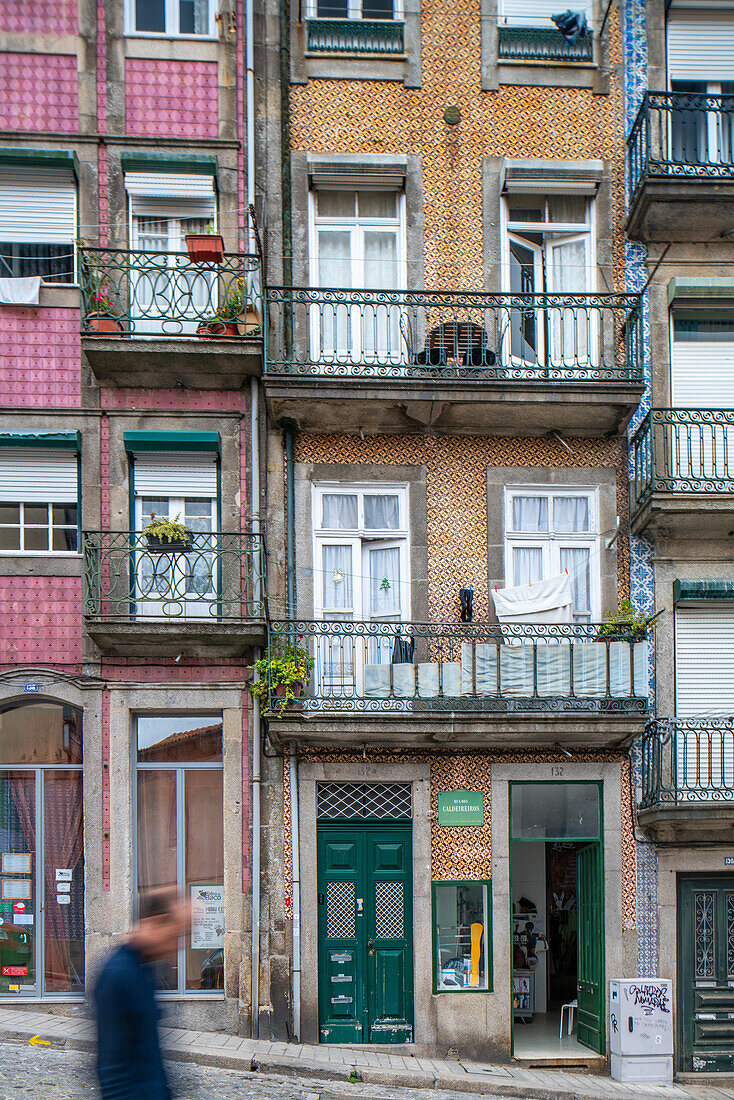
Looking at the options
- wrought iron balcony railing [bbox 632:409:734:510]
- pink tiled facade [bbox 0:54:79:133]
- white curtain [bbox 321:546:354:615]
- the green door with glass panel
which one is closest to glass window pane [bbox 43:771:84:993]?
the green door with glass panel

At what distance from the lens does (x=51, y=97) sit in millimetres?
13914

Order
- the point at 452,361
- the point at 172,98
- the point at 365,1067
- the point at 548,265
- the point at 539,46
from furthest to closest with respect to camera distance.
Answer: the point at 548,265
the point at 539,46
the point at 172,98
the point at 452,361
the point at 365,1067

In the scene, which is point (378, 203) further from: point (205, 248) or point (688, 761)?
point (688, 761)

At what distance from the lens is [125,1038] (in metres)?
5.12

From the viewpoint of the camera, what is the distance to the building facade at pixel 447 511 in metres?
13.3

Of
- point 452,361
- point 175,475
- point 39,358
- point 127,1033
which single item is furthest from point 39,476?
point 127,1033

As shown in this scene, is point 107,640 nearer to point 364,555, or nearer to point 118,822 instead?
point 118,822

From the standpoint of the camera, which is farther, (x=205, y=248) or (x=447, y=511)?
(x=447, y=511)

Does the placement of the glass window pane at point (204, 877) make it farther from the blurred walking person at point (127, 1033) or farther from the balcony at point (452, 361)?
the blurred walking person at point (127, 1033)

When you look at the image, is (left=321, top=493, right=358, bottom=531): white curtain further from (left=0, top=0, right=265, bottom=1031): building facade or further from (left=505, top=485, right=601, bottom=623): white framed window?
(left=505, top=485, right=601, bottom=623): white framed window

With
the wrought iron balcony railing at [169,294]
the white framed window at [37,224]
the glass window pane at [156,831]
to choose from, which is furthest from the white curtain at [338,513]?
the white framed window at [37,224]

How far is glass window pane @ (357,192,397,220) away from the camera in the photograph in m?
14.7

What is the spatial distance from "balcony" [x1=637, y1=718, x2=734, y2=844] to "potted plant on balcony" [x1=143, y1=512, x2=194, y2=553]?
589 cm

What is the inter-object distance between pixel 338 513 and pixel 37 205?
17.1ft
